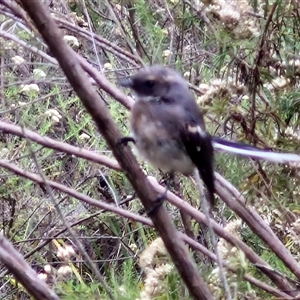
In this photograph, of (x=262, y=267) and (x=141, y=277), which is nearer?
(x=262, y=267)

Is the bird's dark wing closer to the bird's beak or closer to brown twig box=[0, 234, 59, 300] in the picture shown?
the bird's beak

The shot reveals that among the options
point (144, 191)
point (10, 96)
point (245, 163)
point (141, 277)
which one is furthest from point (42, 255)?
point (144, 191)

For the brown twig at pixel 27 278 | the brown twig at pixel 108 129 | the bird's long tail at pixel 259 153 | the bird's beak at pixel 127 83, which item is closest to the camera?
the brown twig at pixel 108 129

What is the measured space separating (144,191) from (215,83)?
0.80 metres

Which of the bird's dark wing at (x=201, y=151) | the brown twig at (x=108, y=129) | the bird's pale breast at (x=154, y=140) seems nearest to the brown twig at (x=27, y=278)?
the brown twig at (x=108, y=129)

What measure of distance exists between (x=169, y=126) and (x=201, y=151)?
0.13m

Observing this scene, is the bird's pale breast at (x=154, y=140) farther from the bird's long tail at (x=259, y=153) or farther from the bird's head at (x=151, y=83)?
the bird's long tail at (x=259, y=153)

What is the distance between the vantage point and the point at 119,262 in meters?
4.13

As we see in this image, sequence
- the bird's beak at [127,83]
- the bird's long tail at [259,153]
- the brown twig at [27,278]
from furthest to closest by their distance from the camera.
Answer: the bird's beak at [127,83], the bird's long tail at [259,153], the brown twig at [27,278]

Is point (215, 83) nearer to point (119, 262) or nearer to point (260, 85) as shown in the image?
point (260, 85)

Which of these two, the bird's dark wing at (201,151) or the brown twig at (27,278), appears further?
the bird's dark wing at (201,151)

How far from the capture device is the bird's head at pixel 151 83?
1974mm

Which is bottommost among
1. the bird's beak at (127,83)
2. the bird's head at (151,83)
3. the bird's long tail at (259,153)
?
the bird's long tail at (259,153)

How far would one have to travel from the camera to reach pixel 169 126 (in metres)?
1.96
